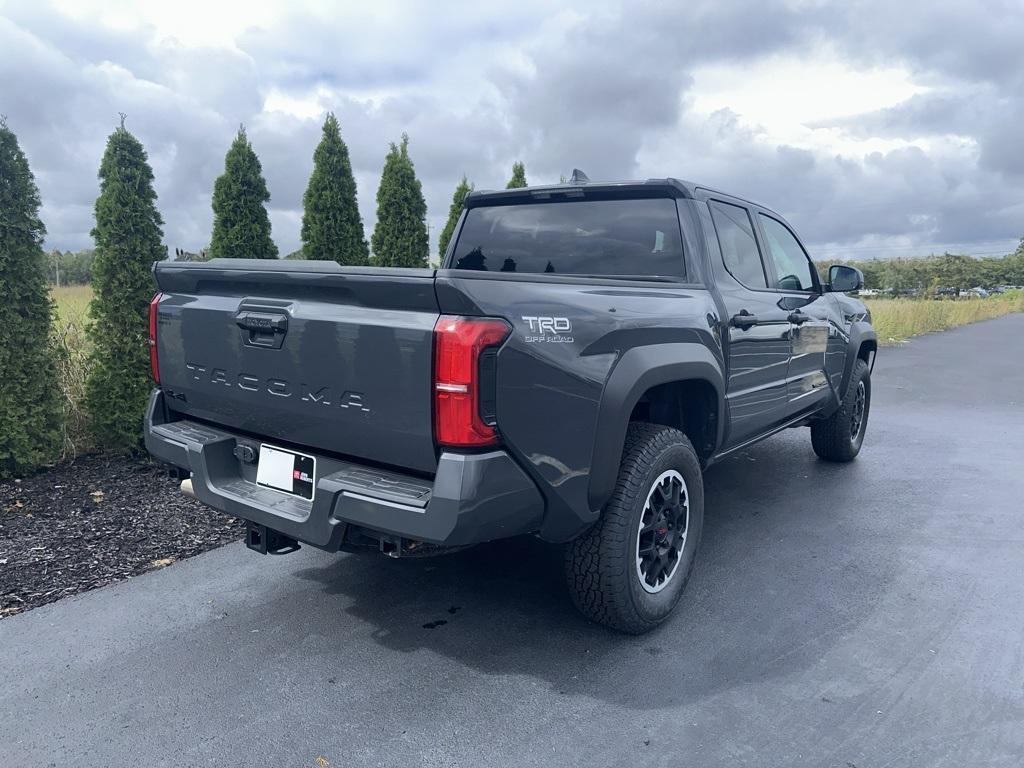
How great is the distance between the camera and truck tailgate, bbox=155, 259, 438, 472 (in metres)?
2.35

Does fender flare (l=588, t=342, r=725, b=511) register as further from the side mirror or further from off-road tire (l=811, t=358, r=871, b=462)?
off-road tire (l=811, t=358, r=871, b=462)

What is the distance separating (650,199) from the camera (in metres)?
3.72

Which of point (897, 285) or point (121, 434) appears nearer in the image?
point (121, 434)

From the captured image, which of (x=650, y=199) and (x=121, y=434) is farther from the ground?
(x=650, y=199)

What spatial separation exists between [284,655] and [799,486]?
3.88m

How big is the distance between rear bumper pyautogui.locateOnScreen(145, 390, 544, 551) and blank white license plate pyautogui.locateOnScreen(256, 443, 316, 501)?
0.04m

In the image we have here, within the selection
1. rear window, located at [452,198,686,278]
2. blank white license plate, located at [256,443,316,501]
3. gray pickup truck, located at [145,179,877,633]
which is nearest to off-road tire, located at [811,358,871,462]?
gray pickup truck, located at [145,179,877,633]

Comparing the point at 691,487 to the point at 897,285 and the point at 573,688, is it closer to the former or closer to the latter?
the point at 573,688

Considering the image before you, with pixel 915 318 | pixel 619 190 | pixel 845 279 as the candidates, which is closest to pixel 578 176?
pixel 619 190

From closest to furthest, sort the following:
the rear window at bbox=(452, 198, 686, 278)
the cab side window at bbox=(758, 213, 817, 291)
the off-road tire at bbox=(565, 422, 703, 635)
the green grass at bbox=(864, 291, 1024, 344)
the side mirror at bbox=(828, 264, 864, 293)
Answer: the off-road tire at bbox=(565, 422, 703, 635), the rear window at bbox=(452, 198, 686, 278), the cab side window at bbox=(758, 213, 817, 291), the side mirror at bbox=(828, 264, 864, 293), the green grass at bbox=(864, 291, 1024, 344)

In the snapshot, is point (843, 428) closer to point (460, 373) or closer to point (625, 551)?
point (625, 551)

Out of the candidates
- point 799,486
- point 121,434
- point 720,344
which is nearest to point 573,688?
point 720,344

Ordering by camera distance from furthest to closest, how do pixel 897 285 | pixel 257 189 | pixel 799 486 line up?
pixel 897 285, pixel 257 189, pixel 799 486

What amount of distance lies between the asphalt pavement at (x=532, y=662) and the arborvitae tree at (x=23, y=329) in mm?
2287
